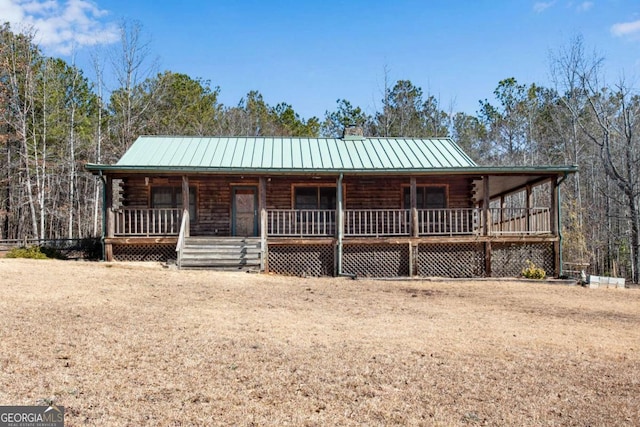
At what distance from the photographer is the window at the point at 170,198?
18297 millimetres

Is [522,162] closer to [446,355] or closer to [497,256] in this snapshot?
[497,256]

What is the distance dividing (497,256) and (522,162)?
2127cm

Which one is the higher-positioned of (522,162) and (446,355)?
(522,162)

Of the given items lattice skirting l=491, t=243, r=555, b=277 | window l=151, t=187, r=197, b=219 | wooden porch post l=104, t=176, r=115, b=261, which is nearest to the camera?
wooden porch post l=104, t=176, r=115, b=261

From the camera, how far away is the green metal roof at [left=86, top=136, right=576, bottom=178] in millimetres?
16156

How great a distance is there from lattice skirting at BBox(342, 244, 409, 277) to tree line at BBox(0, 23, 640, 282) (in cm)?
1226

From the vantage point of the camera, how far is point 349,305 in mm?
10945

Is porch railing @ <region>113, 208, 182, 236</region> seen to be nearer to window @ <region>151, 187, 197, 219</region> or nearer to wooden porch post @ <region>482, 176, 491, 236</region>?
window @ <region>151, 187, 197, 219</region>

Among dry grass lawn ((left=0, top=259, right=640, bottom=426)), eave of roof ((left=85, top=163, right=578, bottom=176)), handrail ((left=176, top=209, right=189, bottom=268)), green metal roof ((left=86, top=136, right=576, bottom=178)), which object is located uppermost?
green metal roof ((left=86, top=136, right=576, bottom=178))

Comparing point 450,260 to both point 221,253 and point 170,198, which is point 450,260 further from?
point 170,198

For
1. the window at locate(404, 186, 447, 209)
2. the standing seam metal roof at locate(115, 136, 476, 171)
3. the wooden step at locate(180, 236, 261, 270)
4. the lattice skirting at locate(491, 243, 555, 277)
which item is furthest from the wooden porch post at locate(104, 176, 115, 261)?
the lattice skirting at locate(491, 243, 555, 277)

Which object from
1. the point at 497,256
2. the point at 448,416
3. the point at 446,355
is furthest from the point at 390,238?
the point at 448,416

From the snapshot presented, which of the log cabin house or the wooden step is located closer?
the wooden step

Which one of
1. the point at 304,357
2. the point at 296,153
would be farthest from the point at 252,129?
the point at 304,357
